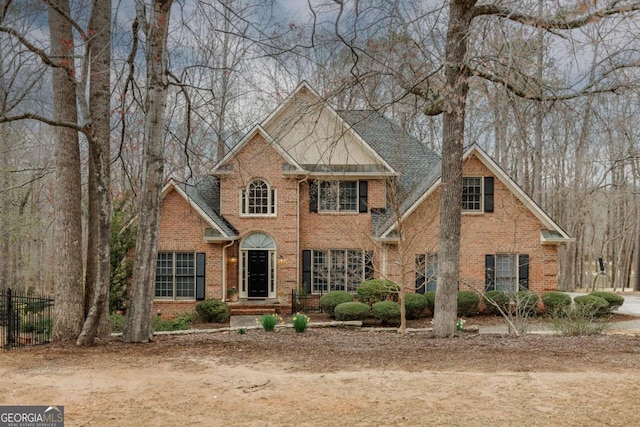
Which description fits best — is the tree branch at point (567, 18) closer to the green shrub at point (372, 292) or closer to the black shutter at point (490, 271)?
the green shrub at point (372, 292)

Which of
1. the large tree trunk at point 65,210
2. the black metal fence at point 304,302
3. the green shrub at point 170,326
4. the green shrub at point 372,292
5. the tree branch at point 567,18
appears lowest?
the green shrub at point 170,326

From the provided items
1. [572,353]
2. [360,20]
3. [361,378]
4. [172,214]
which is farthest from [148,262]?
[172,214]

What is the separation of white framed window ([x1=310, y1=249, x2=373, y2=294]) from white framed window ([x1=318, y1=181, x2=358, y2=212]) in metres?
1.66

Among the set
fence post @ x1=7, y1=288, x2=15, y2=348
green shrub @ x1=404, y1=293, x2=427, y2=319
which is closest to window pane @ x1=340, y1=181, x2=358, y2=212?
green shrub @ x1=404, y1=293, x2=427, y2=319

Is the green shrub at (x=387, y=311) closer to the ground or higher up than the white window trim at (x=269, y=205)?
closer to the ground

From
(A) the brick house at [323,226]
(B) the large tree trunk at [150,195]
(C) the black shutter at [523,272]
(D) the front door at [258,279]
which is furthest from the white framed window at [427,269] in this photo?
(B) the large tree trunk at [150,195]

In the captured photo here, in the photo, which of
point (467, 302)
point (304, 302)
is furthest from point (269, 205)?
point (467, 302)

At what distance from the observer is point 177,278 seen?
20.8 meters

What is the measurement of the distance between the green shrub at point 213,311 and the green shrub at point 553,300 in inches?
438

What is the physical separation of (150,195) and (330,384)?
16.7 feet

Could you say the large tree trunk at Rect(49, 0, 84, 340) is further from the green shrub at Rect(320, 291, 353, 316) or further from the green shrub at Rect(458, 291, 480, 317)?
the green shrub at Rect(458, 291, 480, 317)

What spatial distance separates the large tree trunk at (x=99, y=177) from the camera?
9.53 meters

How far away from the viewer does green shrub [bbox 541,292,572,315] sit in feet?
62.2

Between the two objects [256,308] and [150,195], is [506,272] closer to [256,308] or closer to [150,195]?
[256,308]
